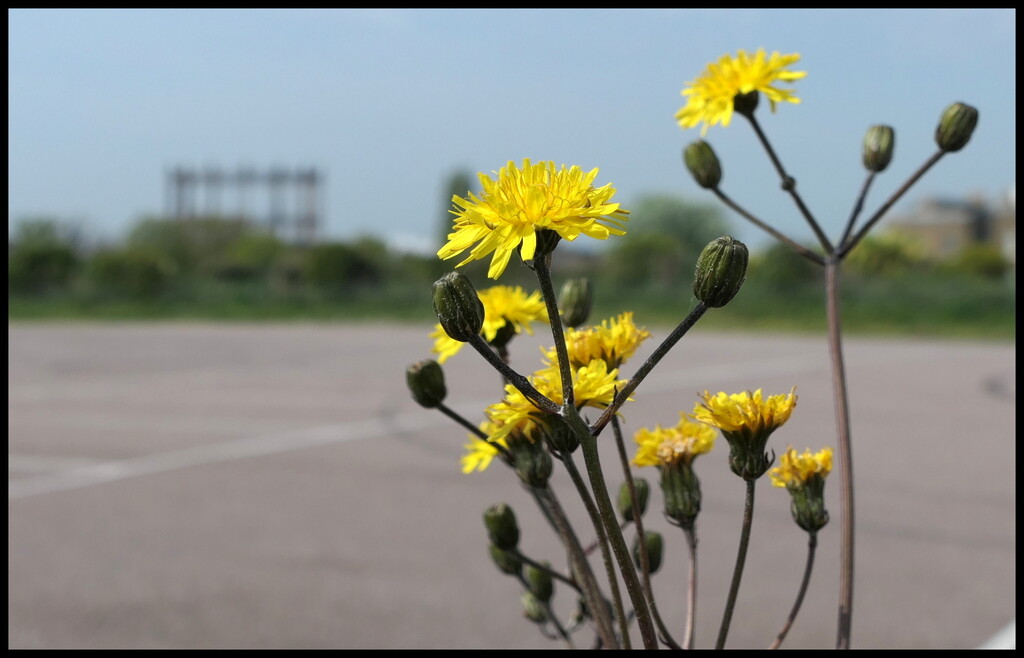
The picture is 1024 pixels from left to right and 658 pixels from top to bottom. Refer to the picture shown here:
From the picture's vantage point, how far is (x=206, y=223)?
1743 inches

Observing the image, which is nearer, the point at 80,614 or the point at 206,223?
the point at 80,614

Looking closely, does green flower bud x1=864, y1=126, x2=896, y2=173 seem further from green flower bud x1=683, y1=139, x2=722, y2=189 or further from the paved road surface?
the paved road surface

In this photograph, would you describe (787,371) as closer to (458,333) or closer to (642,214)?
(458,333)

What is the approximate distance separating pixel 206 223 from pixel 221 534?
4040 centimetres

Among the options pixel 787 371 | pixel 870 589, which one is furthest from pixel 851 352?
pixel 870 589

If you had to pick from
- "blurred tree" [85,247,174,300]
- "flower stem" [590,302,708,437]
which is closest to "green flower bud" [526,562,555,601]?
"flower stem" [590,302,708,437]

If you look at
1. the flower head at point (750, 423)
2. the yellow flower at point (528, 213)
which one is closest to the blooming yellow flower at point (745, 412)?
the flower head at point (750, 423)

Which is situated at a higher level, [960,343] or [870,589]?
[870,589]

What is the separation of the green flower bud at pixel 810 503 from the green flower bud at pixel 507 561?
39cm

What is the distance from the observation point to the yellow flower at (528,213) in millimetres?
845

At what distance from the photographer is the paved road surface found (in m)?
4.41

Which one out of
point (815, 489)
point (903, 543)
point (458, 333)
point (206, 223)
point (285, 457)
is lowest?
point (206, 223)

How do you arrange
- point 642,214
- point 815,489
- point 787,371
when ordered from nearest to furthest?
point 815,489, point 787,371, point 642,214

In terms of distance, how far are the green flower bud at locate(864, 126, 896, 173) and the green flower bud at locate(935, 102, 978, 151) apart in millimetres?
97
